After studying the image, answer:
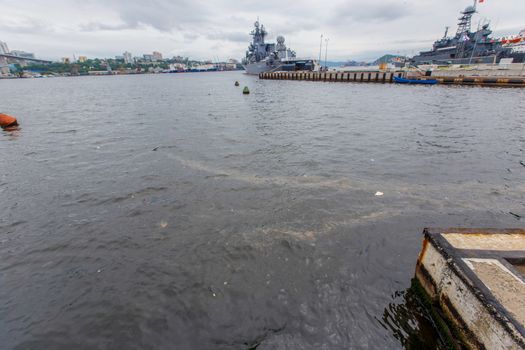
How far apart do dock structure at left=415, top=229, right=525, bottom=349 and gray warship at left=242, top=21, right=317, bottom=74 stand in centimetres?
11237

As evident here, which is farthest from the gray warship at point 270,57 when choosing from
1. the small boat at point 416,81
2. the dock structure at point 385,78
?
the small boat at point 416,81

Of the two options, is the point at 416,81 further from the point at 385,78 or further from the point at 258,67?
the point at 258,67

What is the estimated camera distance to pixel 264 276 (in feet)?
19.2

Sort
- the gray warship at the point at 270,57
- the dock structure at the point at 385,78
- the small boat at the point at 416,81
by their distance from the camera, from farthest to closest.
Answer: the gray warship at the point at 270,57, the small boat at the point at 416,81, the dock structure at the point at 385,78

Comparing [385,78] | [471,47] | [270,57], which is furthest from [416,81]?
[270,57]

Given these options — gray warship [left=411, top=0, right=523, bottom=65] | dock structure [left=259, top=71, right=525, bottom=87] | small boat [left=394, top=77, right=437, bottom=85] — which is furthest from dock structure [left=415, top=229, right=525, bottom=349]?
gray warship [left=411, top=0, right=523, bottom=65]

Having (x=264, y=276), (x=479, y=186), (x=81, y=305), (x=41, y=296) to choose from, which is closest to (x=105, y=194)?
(x=41, y=296)

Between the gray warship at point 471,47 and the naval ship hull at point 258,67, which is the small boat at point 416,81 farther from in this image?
the naval ship hull at point 258,67

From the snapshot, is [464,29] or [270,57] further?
[270,57]

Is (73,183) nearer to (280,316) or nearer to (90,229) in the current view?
(90,229)

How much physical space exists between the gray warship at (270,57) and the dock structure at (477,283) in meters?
112

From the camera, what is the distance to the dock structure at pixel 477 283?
3.01 m

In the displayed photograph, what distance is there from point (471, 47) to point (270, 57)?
76487 mm

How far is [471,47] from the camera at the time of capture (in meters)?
89.6
